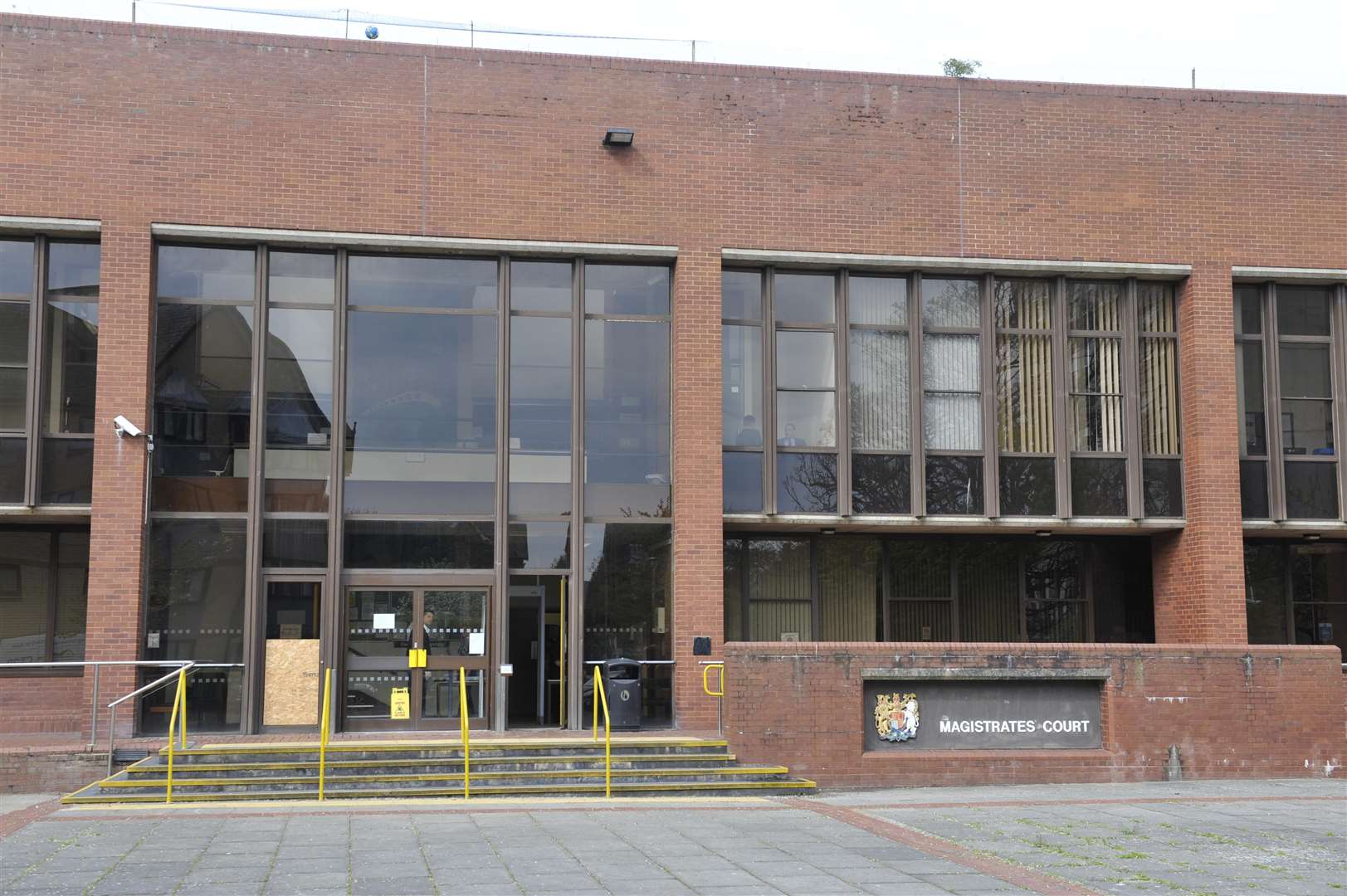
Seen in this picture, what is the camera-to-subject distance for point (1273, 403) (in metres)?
20.9

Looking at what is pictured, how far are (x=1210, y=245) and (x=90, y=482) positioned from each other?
648 inches

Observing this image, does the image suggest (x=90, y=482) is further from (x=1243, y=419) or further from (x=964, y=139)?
(x=1243, y=419)

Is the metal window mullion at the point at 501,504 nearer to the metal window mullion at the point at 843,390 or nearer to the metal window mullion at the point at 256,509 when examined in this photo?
the metal window mullion at the point at 256,509

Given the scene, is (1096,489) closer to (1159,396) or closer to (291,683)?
(1159,396)

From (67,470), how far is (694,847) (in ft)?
35.8

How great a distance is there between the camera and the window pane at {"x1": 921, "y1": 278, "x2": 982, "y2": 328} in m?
20.4

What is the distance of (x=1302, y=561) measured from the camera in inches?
877

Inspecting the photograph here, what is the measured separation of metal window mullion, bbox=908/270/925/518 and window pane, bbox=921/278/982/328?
0.17 metres

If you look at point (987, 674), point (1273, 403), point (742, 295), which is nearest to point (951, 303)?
point (742, 295)

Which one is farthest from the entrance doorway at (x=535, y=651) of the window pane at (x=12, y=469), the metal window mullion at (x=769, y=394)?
the window pane at (x=12, y=469)

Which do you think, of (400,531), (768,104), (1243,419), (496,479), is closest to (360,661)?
(400,531)

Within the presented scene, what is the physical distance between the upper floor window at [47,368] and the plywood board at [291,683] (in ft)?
10.9

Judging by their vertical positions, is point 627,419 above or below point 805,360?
below

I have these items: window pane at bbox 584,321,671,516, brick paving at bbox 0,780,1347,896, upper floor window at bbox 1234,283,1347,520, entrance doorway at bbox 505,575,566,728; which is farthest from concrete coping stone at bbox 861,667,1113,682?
upper floor window at bbox 1234,283,1347,520
